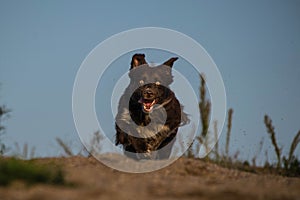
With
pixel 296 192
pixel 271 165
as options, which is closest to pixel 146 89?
pixel 271 165

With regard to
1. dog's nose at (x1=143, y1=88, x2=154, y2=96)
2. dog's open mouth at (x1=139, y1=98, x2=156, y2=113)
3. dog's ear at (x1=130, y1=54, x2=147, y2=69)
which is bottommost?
dog's open mouth at (x1=139, y1=98, x2=156, y2=113)

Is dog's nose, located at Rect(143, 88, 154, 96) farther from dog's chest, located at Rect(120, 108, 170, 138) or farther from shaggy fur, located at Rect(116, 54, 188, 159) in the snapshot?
dog's chest, located at Rect(120, 108, 170, 138)

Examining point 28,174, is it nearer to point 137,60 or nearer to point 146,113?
point 146,113

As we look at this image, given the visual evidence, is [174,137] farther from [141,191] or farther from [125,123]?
[141,191]

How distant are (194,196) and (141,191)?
54 centimetres

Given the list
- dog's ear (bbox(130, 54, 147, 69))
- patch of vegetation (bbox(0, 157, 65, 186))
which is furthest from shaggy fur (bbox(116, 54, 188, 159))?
patch of vegetation (bbox(0, 157, 65, 186))

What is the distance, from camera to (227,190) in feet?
21.0

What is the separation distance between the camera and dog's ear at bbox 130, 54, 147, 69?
39.0ft

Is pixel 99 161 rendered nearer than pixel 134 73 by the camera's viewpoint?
Yes

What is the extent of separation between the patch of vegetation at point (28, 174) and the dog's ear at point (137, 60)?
5289mm

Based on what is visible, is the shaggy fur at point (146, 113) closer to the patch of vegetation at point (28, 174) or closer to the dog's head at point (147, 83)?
the dog's head at point (147, 83)

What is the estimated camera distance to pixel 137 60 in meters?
11.9

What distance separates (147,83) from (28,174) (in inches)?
209

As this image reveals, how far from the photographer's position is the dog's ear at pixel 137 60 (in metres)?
11.9
